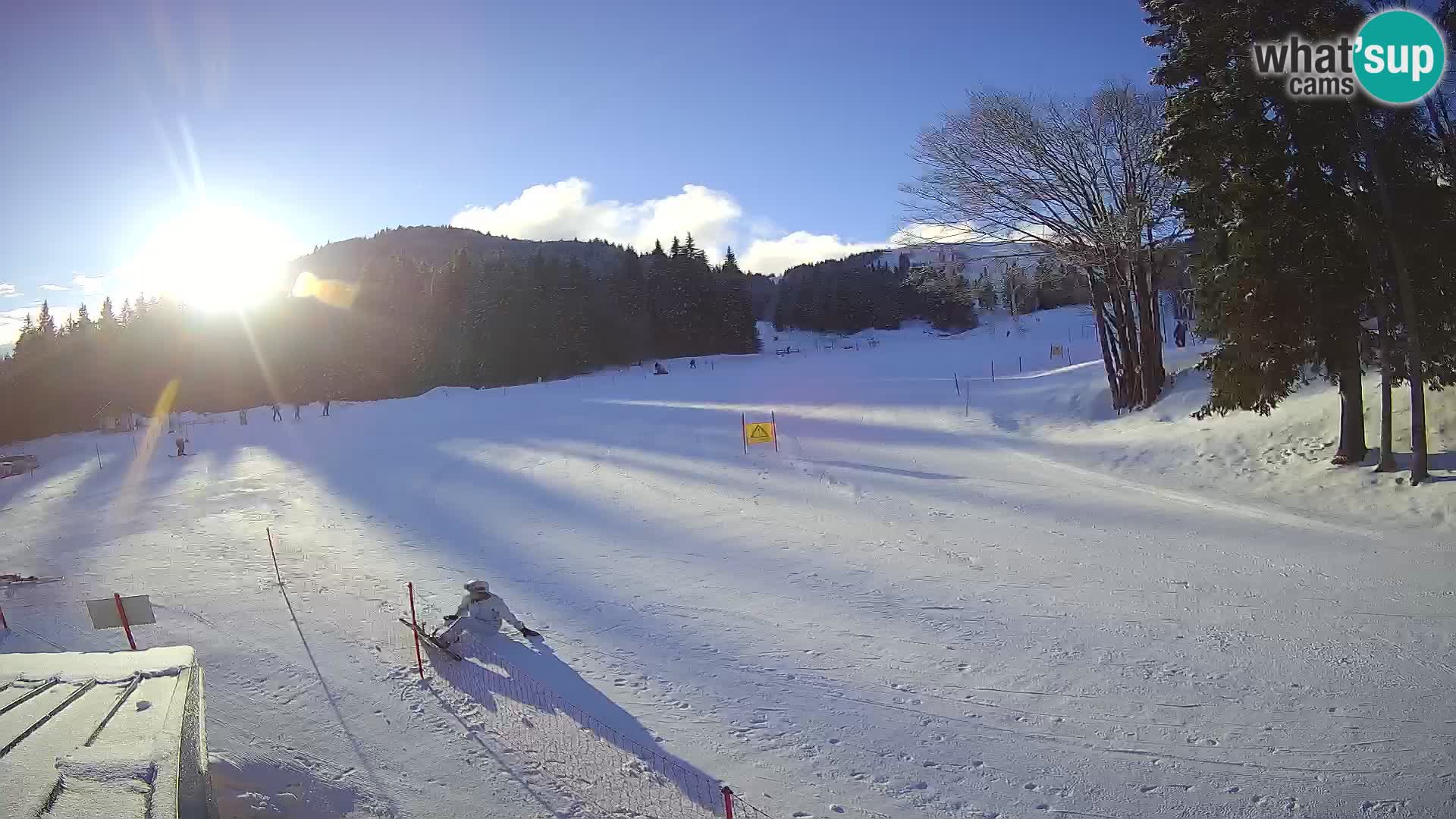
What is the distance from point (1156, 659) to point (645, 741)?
4.79 metres

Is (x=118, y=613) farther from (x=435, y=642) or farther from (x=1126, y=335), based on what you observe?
(x=1126, y=335)

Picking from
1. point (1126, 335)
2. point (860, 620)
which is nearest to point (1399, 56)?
point (1126, 335)

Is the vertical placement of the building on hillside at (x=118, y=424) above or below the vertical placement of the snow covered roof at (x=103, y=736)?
above

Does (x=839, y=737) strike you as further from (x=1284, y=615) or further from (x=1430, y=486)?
(x=1430, y=486)

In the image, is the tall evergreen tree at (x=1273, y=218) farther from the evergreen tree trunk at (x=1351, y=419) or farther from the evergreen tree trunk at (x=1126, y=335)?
the evergreen tree trunk at (x=1126, y=335)

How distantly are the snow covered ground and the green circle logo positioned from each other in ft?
17.1

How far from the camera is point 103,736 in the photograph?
3949mm

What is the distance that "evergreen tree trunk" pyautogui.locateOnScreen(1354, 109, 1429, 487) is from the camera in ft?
33.1

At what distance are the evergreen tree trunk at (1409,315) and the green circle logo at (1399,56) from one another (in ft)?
2.23

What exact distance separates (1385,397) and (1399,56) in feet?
16.2

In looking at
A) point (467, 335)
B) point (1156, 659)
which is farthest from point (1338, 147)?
point (467, 335)

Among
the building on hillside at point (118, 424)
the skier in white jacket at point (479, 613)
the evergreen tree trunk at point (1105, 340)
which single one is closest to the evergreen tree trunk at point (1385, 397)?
the evergreen tree trunk at point (1105, 340)

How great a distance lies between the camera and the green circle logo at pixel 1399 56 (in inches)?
397

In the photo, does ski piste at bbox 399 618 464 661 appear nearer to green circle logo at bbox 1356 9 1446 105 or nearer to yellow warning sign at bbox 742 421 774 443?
Result: yellow warning sign at bbox 742 421 774 443
